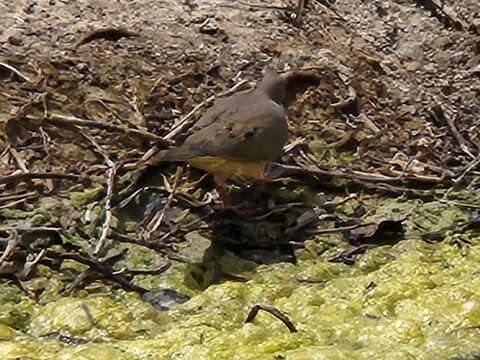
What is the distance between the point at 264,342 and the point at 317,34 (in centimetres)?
317

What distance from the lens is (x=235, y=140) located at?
5.30 meters

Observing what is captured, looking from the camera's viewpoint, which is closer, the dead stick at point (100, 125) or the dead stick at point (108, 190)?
the dead stick at point (108, 190)

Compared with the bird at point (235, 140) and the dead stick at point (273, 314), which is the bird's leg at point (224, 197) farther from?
the dead stick at point (273, 314)

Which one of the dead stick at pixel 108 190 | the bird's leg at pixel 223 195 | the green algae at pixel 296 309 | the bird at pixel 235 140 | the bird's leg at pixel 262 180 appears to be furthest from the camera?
the bird's leg at pixel 262 180

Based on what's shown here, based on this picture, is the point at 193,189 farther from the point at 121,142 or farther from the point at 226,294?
the point at 226,294

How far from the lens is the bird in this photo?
523 centimetres

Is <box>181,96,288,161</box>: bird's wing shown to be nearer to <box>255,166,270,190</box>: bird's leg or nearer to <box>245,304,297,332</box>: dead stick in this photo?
<box>255,166,270,190</box>: bird's leg

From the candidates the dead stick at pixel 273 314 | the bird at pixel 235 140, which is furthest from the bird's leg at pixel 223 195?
the dead stick at pixel 273 314

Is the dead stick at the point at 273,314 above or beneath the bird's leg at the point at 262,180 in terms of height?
above

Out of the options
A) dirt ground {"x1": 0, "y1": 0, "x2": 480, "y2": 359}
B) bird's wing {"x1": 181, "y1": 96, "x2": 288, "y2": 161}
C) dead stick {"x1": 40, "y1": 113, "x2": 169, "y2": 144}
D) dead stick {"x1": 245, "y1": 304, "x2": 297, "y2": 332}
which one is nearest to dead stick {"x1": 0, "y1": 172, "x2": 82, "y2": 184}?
dirt ground {"x1": 0, "y1": 0, "x2": 480, "y2": 359}

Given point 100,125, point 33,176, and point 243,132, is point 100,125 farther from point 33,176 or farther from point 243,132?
point 243,132

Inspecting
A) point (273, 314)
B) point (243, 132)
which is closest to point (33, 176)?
point (243, 132)

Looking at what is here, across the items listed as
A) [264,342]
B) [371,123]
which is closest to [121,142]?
[371,123]

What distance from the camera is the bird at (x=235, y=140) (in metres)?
5.23
